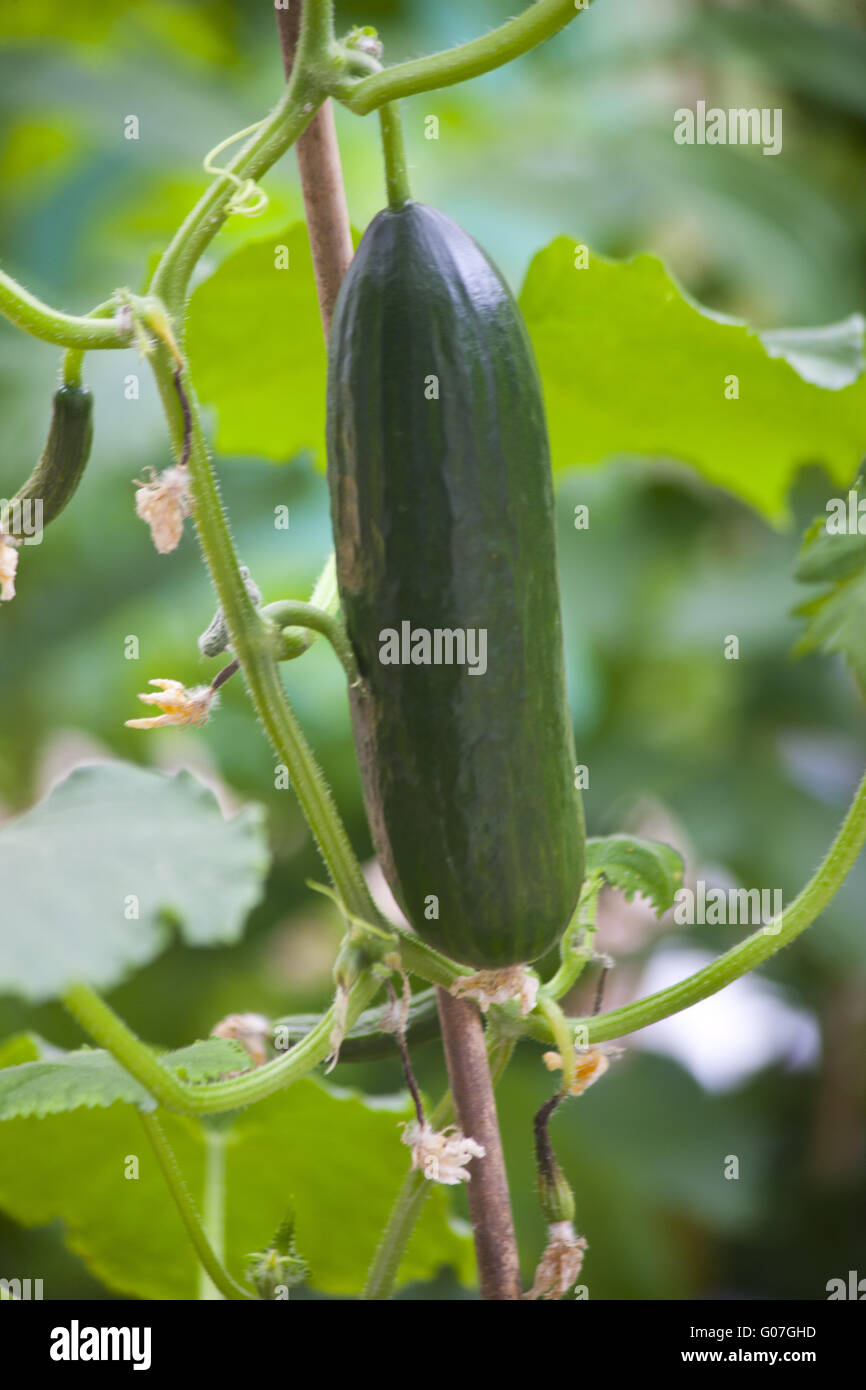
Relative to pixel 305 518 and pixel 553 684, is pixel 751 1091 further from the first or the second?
pixel 553 684

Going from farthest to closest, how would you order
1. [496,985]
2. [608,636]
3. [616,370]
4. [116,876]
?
[608,636]
[616,370]
[496,985]
[116,876]

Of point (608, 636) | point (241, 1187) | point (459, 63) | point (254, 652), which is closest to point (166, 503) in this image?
point (254, 652)

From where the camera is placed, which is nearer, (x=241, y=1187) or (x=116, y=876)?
(x=116, y=876)

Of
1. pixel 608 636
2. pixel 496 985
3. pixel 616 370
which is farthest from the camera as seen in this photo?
pixel 608 636

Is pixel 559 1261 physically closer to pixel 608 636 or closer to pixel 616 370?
pixel 616 370

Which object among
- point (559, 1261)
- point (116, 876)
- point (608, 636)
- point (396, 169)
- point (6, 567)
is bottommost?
point (559, 1261)
